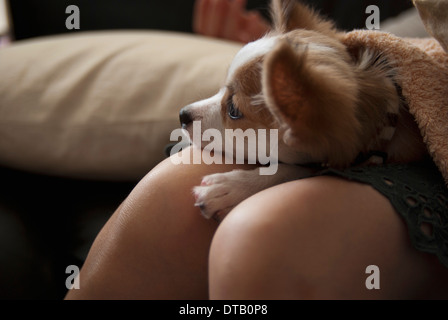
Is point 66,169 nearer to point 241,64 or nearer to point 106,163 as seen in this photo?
point 106,163

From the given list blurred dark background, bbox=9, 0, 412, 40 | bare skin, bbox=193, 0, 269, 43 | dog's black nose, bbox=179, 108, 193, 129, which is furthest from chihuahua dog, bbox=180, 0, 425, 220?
blurred dark background, bbox=9, 0, 412, 40

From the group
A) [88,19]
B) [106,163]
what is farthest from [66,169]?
[88,19]

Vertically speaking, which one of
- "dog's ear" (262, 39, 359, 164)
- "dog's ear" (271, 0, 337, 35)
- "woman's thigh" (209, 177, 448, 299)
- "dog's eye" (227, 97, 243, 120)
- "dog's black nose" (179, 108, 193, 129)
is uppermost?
"dog's ear" (271, 0, 337, 35)

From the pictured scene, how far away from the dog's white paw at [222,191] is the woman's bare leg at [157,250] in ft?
0.10

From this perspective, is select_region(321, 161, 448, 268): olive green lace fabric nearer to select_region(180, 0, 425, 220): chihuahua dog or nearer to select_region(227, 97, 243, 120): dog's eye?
select_region(180, 0, 425, 220): chihuahua dog

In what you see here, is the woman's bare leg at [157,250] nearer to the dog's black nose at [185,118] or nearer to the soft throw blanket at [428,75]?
the dog's black nose at [185,118]

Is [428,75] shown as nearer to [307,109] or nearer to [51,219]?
[307,109]

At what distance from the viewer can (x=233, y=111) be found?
Result: 762 millimetres

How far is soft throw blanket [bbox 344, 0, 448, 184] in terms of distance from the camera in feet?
2.24

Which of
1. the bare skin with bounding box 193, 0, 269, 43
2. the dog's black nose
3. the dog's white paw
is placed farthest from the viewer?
the bare skin with bounding box 193, 0, 269, 43

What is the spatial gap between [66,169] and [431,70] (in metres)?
0.89

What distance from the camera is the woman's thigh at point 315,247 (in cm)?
52

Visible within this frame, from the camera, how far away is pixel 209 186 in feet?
2.24

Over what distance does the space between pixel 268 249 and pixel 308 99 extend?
0.64 ft
